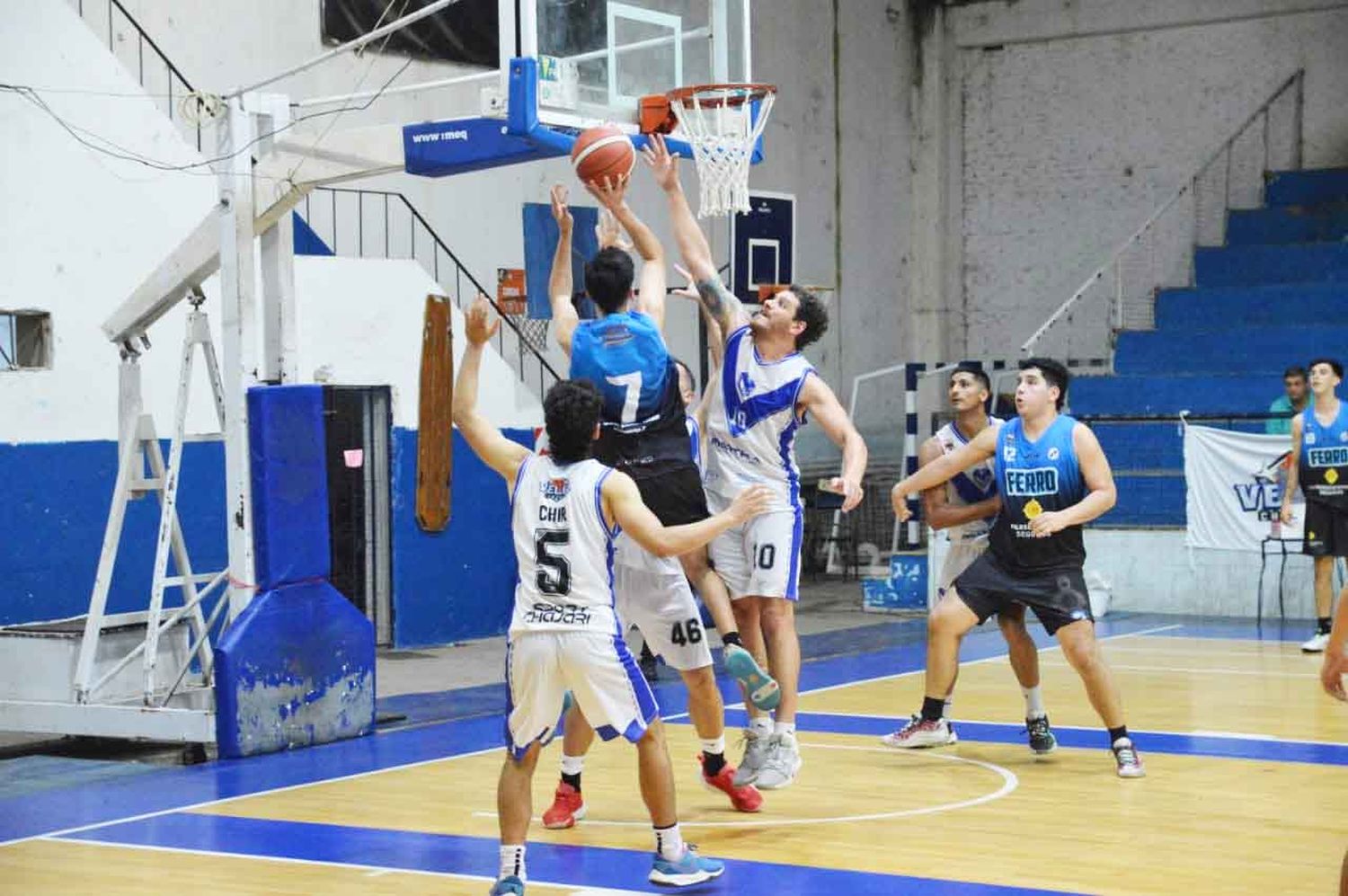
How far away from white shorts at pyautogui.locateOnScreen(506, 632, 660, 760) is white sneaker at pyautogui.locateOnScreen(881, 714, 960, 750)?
10.3 feet

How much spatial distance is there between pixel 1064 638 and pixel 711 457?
176 centimetres

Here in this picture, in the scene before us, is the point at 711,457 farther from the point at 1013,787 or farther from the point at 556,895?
Result: the point at 556,895

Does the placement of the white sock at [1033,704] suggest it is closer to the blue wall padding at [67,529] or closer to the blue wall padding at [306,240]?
the blue wall padding at [67,529]

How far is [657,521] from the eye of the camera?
5859 millimetres

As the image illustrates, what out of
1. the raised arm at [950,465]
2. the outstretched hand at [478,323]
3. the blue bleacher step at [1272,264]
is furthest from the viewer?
the blue bleacher step at [1272,264]

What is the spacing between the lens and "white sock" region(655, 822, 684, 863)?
6164mm

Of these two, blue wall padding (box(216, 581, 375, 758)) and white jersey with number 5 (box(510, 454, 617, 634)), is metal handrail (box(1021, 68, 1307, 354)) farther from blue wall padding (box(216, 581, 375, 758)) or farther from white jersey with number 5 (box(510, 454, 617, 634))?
white jersey with number 5 (box(510, 454, 617, 634))

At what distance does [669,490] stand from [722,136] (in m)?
2.92

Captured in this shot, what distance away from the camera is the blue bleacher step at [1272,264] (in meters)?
19.5

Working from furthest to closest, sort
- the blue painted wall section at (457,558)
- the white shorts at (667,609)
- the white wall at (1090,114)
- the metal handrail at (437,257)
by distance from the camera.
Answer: the white wall at (1090,114) → the metal handrail at (437,257) → the blue painted wall section at (457,558) → the white shorts at (667,609)

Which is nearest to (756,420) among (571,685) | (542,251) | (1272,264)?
(571,685)

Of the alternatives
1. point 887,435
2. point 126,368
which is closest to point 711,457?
point 126,368

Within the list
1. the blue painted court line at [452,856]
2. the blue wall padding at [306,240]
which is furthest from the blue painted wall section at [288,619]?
the blue wall padding at [306,240]

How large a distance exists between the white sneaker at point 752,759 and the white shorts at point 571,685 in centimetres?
169
